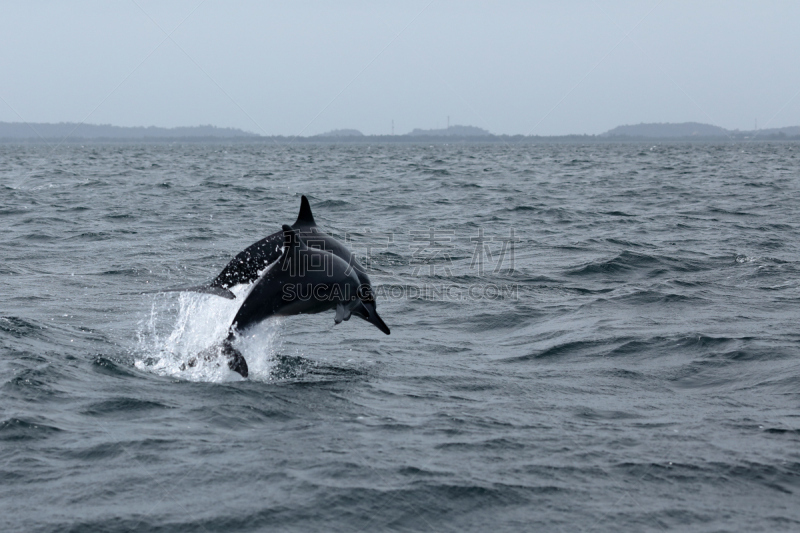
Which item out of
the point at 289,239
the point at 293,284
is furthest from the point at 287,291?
the point at 289,239

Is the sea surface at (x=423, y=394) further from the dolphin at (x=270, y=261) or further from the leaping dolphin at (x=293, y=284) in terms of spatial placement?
the dolphin at (x=270, y=261)

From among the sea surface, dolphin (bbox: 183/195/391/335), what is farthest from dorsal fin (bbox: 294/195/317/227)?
the sea surface

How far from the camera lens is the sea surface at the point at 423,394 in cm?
569

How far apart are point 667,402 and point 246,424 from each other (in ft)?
13.4

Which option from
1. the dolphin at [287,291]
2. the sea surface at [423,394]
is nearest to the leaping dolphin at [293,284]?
the dolphin at [287,291]

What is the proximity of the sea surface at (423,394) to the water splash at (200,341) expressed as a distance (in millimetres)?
43

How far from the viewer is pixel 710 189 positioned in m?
34.3

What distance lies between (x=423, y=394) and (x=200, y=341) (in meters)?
3.27

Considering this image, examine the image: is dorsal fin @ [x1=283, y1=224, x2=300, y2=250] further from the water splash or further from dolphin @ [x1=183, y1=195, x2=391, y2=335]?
the water splash

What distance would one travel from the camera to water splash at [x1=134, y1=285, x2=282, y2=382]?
8797mm

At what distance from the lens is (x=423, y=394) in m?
8.27

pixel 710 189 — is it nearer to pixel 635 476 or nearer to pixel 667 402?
pixel 667 402

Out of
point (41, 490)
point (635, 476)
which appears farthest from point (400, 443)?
point (41, 490)

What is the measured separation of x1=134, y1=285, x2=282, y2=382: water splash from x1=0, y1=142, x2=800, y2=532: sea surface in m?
0.04
